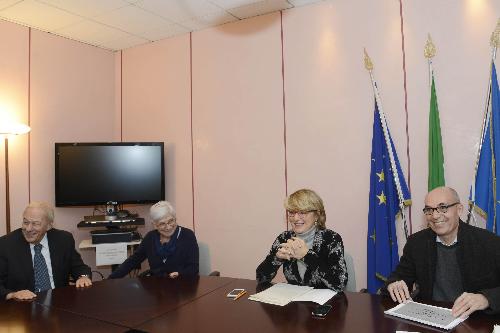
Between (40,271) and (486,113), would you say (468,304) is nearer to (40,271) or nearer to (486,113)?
(486,113)

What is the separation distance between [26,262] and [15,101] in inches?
80.1

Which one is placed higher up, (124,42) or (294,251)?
(124,42)

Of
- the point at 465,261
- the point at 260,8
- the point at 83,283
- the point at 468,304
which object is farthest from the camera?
the point at 260,8

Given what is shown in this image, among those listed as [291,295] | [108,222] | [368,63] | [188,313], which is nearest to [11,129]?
[108,222]

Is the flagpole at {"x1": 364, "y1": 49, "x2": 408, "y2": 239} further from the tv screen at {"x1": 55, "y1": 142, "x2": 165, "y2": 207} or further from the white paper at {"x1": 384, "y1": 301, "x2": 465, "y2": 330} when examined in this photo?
the tv screen at {"x1": 55, "y1": 142, "x2": 165, "y2": 207}

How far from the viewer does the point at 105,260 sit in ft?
13.3

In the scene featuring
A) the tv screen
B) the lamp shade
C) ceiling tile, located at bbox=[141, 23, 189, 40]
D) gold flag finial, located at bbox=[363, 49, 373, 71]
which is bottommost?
the tv screen

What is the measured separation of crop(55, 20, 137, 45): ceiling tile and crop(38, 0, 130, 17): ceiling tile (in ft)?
0.86

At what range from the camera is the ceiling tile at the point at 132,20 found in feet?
12.9

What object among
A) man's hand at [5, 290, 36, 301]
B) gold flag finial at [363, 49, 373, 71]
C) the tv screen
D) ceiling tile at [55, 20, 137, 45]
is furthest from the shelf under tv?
gold flag finial at [363, 49, 373, 71]

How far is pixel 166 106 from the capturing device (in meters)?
4.74

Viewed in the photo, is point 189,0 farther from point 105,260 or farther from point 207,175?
point 105,260

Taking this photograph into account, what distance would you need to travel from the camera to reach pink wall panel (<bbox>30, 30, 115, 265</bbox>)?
4.27 meters

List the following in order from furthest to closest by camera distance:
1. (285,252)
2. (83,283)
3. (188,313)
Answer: (83,283)
(285,252)
(188,313)
